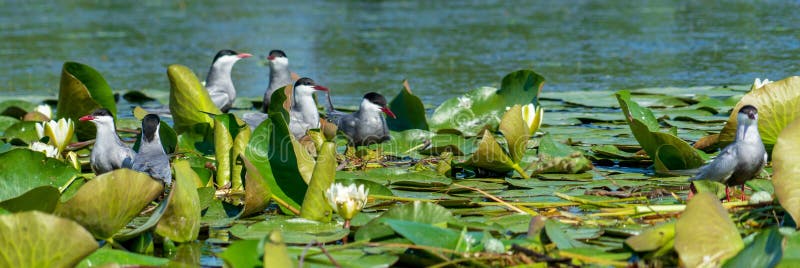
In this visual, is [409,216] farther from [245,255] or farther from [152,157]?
[152,157]

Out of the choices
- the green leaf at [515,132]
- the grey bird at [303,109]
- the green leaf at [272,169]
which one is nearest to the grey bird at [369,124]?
the grey bird at [303,109]

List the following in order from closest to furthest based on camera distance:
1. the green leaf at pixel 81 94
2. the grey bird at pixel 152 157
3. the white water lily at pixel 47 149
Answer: the grey bird at pixel 152 157 → the white water lily at pixel 47 149 → the green leaf at pixel 81 94

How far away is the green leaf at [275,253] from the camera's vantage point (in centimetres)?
292

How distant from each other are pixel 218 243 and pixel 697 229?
1.75 m

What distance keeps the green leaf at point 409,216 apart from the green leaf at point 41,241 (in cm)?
95

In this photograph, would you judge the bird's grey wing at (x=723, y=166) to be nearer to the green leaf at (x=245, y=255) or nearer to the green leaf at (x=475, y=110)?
the green leaf at (x=245, y=255)

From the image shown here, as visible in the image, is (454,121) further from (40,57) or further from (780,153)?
(40,57)

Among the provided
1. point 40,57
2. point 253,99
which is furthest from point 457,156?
point 40,57

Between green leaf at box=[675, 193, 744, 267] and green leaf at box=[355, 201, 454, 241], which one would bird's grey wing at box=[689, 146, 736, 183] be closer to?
green leaf at box=[675, 193, 744, 267]

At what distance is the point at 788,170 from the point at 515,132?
154 centimetres

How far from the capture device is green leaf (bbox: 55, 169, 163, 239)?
3.50 m

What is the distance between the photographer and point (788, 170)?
3561 mm

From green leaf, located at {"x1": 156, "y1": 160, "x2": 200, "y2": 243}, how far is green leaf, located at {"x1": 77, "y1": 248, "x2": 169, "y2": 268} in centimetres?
25

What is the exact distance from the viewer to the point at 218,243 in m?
3.94
